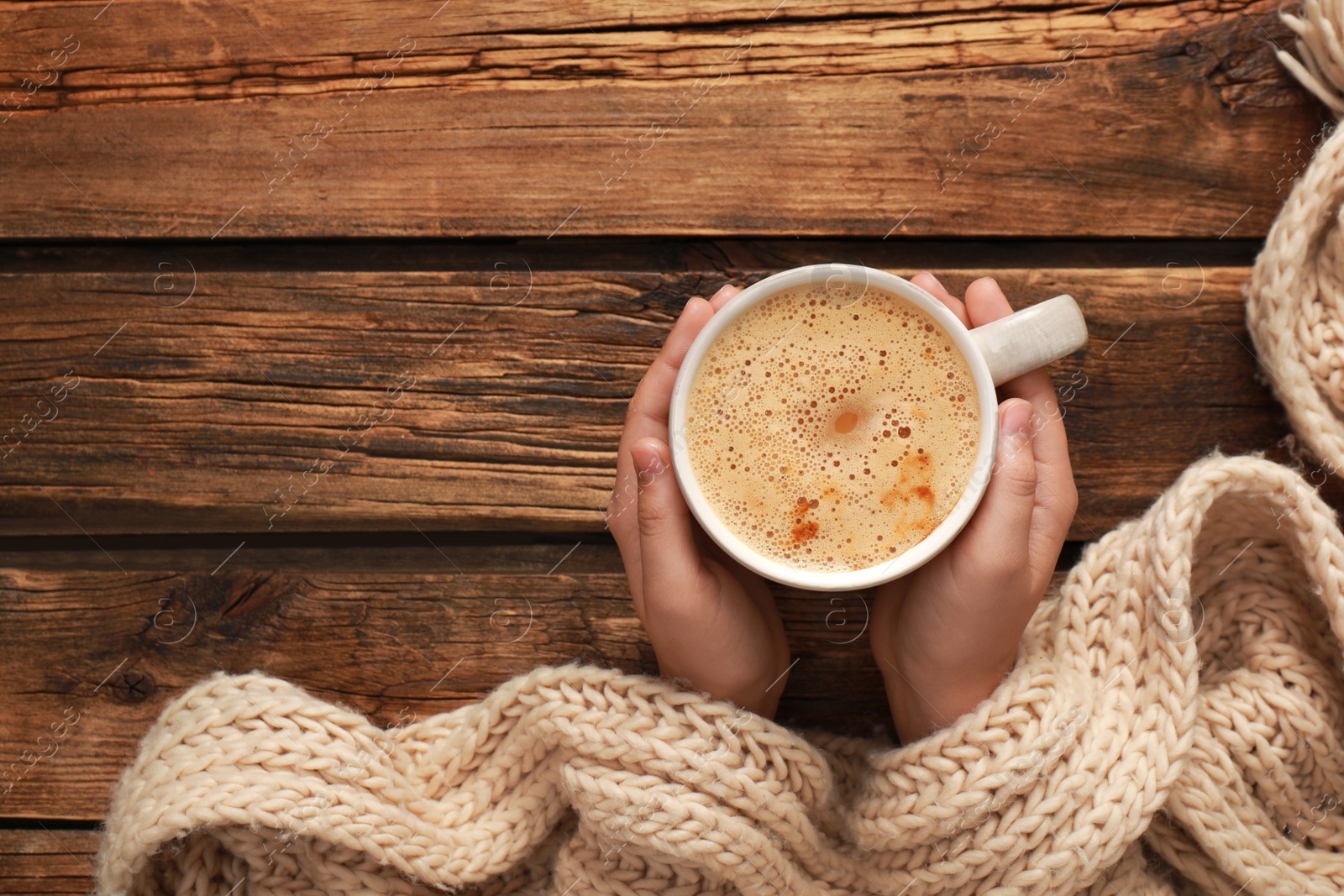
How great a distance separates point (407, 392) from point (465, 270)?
15cm

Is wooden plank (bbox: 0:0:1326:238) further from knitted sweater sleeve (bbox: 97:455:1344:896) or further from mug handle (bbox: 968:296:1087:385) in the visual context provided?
knitted sweater sleeve (bbox: 97:455:1344:896)

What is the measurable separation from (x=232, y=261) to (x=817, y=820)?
895 mm

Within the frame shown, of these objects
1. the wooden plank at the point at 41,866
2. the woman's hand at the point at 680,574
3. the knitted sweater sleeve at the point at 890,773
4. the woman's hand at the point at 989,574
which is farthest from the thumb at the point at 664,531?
the wooden plank at the point at 41,866

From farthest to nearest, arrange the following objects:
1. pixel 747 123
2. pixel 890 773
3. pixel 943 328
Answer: pixel 747 123
pixel 890 773
pixel 943 328

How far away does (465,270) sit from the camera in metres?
1.00

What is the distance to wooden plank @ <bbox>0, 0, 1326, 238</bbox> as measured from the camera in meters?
0.97

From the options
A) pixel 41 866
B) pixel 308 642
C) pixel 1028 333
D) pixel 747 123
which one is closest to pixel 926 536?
pixel 1028 333

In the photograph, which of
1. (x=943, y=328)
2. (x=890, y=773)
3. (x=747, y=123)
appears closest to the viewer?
(x=943, y=328)

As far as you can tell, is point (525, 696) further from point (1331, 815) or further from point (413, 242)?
point (1331, 815)

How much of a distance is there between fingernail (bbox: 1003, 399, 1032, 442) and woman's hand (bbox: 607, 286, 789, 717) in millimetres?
272

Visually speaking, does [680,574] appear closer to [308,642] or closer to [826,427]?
[826,427]

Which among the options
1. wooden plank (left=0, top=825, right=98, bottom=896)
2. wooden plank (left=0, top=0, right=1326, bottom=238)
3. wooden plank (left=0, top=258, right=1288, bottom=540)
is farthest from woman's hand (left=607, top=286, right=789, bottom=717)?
wooden plank (left=0, top=825, right=98, bottom=896)

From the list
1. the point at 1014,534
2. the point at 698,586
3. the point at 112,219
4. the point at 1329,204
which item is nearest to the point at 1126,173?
the point at 1329,204

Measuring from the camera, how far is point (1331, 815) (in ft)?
2.98
